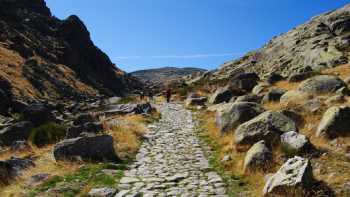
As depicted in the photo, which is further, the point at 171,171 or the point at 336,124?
the point at 336,124

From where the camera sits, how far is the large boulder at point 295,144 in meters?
14.7

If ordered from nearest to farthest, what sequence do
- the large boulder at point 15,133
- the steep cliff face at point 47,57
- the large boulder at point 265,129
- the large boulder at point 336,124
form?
the large boulder at point 336,124, the large boulder at point 265,129, the large boulder at point 15,133, the steep cliff face at point 47,57

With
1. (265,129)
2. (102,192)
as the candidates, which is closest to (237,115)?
(265,129)

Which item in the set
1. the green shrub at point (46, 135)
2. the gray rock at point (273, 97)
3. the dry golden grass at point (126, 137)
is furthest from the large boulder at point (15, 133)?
the gray rock at point (273, 97)

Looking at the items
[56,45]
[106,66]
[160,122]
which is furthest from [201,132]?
[106,66]

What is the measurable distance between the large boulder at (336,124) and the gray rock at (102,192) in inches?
332

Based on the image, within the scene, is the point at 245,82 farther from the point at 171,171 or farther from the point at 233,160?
the point at 171,171

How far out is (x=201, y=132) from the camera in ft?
86.3

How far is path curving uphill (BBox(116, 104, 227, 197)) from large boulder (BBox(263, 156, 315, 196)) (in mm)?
1633

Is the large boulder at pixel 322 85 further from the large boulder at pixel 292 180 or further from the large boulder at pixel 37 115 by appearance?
Result: the large boulder at pixel 37 115

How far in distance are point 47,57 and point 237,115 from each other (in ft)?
341

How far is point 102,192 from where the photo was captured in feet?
42.3

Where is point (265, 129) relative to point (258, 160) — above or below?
above

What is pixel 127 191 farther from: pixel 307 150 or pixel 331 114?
pixel 331 114
